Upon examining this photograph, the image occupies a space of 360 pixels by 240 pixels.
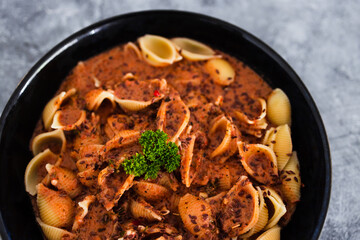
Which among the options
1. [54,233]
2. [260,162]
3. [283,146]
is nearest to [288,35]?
[283,146]

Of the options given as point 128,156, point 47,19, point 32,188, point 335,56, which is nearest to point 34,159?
point 32,188

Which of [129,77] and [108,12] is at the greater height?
[108,12]

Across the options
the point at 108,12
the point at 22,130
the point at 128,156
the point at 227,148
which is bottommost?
the point at 227,148

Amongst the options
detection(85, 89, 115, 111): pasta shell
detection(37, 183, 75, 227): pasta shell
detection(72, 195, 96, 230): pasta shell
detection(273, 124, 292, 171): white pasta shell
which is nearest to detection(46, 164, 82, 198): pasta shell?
detection(37, 183, 75, 227): pasta shell

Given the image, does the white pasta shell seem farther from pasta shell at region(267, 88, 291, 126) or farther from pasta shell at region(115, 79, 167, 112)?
pasta shell at region(115, 79, 167, 112)

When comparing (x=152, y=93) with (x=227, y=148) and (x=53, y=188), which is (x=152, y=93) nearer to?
(x=227, y=148)

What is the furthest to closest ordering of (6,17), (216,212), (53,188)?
(6,17) → (53,188) → (216,212)

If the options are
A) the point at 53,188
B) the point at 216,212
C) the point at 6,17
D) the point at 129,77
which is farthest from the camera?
the point at 6,17
